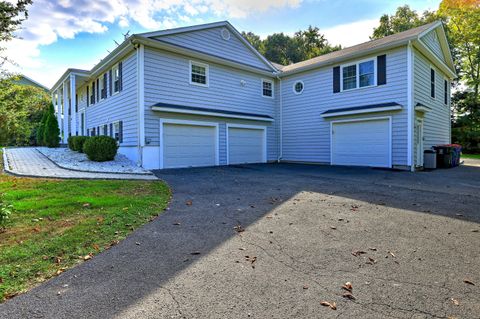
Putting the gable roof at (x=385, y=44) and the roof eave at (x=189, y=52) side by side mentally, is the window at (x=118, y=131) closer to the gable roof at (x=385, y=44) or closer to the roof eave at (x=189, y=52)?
the roof eave at (x=189, y=52)

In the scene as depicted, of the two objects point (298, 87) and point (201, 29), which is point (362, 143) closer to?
point (298, 87)

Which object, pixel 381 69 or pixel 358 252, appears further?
pixel 381 69

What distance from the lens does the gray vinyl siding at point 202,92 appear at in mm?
11523

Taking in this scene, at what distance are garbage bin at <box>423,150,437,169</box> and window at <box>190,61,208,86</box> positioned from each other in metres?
10.5

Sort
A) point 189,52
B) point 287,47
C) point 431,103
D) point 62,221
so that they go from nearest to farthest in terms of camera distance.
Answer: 1. point 62,221
2. point 189,52
3. point 431,103
4. point 287,47

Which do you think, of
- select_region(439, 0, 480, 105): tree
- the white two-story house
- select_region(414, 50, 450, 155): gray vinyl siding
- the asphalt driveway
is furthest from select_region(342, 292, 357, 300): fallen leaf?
select_region(439, 0, 480, 105): tree

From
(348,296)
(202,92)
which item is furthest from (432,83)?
(348,296)

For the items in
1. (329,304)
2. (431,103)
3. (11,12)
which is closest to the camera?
(329,304)

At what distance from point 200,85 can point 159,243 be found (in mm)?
10468

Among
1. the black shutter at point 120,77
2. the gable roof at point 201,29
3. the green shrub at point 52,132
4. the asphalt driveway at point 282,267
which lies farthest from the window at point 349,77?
the green shrub at point 52,132

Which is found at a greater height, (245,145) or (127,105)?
(127,105)

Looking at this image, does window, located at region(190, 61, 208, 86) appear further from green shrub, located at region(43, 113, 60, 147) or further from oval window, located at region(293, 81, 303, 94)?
green shrub, located at region(43, 113, 60, 147)

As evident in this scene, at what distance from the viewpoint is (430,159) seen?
1259 centimetres

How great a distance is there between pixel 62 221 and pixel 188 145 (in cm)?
836
